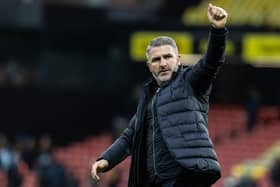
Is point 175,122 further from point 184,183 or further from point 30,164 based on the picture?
point 30,164

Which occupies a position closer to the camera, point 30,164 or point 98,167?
point 98,167

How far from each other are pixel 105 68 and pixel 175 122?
21.1m

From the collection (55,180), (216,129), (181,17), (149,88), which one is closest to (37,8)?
(181,17)

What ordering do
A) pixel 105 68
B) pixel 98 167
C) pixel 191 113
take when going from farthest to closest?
1. pixel 105 68
2. pixel 98 167
3. pixel 191 113

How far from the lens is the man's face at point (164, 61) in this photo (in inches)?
249

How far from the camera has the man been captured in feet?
20.4

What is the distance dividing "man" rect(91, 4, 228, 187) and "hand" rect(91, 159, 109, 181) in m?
0.25

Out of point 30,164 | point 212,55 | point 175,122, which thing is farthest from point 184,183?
point 30,164

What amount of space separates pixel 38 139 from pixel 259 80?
19.1ft

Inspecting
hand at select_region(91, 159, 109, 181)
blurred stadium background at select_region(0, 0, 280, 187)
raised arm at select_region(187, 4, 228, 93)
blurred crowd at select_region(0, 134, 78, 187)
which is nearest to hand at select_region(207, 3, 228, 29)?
raised arm at select_region(187, 4, 228, 93)

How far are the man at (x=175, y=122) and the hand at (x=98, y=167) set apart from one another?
0.83ft

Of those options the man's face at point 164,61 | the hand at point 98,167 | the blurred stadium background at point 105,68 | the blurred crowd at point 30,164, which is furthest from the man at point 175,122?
the blurred stadium background at point 105,68

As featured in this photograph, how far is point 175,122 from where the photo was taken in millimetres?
6293

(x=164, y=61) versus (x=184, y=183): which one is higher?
(x=164, y=61)
